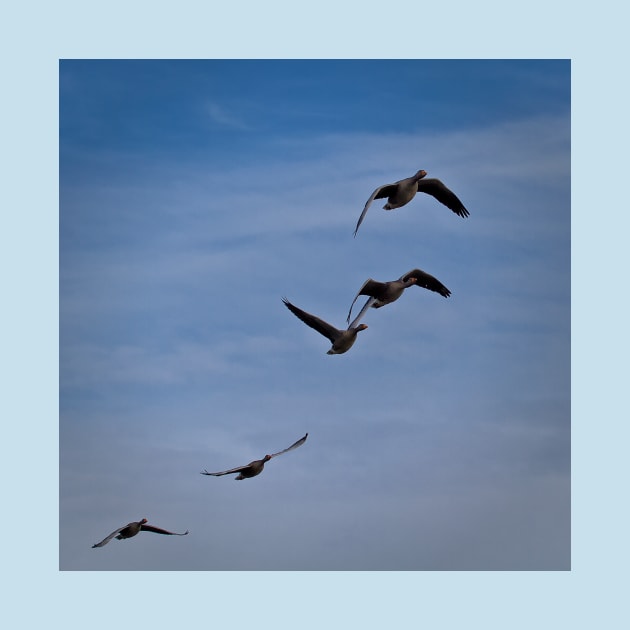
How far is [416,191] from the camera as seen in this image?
15023 millimetres

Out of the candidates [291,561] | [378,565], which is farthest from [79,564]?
[378,565]

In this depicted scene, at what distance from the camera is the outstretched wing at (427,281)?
15109 millimetres

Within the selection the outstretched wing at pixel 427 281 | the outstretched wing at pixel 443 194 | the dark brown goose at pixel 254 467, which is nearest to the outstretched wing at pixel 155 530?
the dark brown goose at pixel 254 467

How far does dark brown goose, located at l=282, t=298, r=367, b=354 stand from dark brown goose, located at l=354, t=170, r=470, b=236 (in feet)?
3.71

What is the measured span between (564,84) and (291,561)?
667 centimetres

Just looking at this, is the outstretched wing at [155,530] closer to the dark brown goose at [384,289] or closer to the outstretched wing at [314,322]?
the outstretched wing at [314,322]

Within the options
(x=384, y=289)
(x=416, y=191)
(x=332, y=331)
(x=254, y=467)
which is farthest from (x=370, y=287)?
(x=254, y=467)

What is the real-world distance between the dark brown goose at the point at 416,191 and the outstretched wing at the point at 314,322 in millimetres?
1129

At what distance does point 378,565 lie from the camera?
48.5 ft

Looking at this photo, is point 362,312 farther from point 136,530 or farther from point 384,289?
point 136,530

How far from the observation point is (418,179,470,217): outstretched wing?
15.3 metres

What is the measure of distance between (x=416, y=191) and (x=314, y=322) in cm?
214

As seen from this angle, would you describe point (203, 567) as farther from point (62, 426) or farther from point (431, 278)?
point (431, 278)

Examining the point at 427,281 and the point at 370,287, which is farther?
the point at 427,281
